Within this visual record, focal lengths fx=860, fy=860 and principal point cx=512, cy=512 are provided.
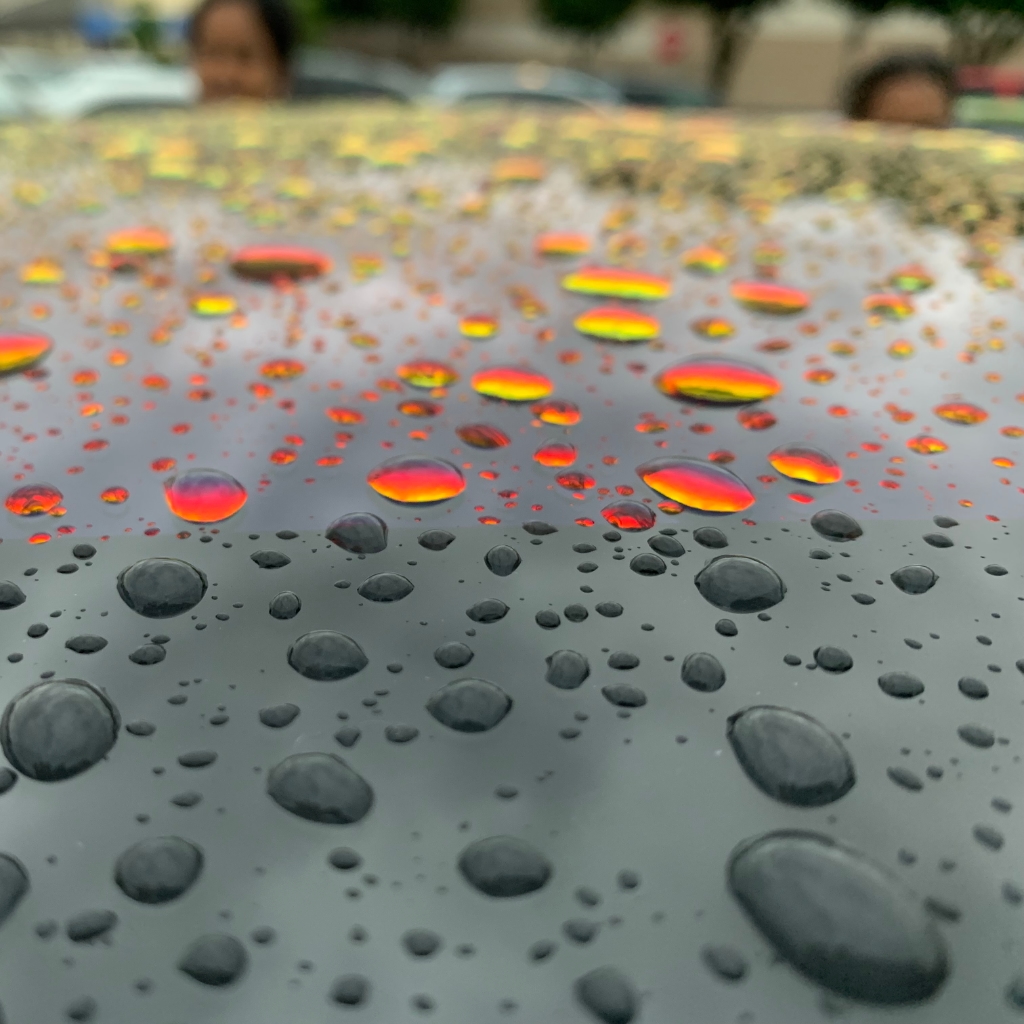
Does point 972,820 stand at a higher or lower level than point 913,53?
lower

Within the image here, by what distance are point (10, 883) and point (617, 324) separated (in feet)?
2.09

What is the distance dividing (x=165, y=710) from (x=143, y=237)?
2.08 ft

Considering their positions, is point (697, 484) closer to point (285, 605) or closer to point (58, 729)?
point (285, 605)

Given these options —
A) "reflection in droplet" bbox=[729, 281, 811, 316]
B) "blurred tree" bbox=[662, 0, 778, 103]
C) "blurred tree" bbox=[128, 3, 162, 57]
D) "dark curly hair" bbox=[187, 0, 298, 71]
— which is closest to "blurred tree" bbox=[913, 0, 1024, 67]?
"blurred tree" bbox=[662, 0, 778, 103]

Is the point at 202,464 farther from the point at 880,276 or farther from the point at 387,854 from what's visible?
the point at 880,276

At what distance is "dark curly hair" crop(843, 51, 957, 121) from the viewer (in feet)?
11.8

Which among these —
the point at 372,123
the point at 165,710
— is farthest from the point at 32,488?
the point at 372,123

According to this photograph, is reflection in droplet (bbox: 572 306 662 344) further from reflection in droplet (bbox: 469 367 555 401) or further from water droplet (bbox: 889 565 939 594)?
water droplet (bbox: 889 565 939 594)

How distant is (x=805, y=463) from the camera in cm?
64

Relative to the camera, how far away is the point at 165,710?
0.47m

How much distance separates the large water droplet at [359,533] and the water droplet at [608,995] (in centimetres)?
29

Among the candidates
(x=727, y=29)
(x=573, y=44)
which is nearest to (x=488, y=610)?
(x=727, y=29)

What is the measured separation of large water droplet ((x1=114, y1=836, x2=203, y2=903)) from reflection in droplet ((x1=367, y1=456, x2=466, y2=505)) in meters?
0.27

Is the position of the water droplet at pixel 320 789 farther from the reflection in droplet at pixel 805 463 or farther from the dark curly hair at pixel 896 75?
the dark curly hair at pixel 896 75
